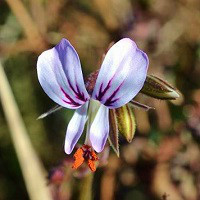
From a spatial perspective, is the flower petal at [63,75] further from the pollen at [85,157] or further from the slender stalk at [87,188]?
the slender stalk at [87,188]

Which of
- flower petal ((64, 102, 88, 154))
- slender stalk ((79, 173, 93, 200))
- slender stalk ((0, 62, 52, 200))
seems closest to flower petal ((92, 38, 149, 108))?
flower petal ((64, 102, 88, 154))

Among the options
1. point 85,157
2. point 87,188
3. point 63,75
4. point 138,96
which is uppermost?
point 63,75

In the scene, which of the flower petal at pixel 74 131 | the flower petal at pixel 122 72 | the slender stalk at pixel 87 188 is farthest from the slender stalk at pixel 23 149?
the flower petal at pixel 122 72

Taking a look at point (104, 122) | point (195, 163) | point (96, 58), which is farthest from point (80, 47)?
point (104, 122)

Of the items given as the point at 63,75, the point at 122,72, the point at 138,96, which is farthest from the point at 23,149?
the point at 122,72

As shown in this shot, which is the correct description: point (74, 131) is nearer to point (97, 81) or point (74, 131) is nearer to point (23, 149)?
point (97, 81)

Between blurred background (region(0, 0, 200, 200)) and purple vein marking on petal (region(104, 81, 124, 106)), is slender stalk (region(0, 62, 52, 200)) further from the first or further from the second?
purple vein marking on petal (region(104, 81, 124, 106))

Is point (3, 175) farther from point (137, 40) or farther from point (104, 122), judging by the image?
point (104, 122)
